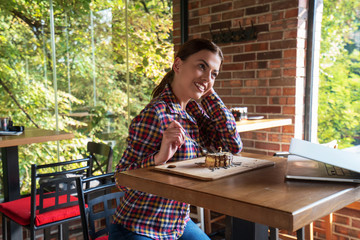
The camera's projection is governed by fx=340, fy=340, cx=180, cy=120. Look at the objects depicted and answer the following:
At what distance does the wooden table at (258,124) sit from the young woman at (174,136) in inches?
31.4

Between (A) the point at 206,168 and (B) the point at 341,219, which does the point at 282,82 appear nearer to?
(B) the point at 341,219

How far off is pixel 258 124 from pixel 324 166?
5.09 feet

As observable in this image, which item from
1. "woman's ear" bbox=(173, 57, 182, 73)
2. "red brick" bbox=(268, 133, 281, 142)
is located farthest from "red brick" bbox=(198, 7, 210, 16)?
"woman's ear" bbox=(173, 57, 182, 73)

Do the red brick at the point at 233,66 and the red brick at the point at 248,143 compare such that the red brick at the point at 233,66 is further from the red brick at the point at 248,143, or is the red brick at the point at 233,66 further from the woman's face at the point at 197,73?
the woman's face at the point at 197,73

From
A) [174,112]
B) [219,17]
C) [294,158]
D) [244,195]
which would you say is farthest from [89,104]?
[244,195]

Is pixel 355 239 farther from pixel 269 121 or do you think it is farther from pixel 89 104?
pixel 89 104

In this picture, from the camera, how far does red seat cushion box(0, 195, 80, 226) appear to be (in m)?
2.00

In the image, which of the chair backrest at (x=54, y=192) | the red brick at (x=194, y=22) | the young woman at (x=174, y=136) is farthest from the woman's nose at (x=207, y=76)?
the red brick at (x=194, y=22)

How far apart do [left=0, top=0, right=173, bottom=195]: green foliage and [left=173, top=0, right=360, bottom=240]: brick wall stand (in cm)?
78

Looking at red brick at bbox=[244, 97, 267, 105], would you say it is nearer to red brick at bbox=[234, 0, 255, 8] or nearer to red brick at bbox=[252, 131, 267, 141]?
red brick at bbox=[252, 131, 267, 141]

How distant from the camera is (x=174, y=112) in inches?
56.3

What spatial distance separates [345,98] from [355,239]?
3.77ft

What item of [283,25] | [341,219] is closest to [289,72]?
[283,25]

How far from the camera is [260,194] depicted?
0.84 metres
